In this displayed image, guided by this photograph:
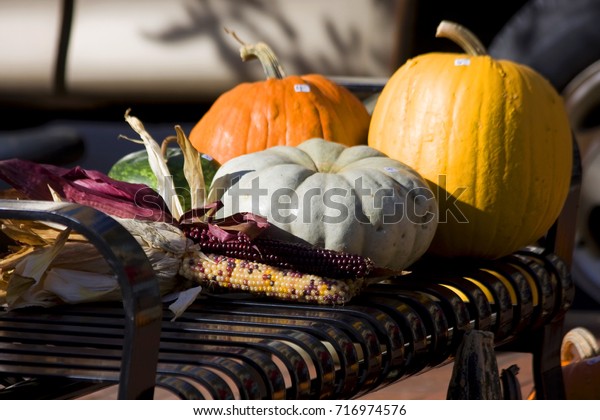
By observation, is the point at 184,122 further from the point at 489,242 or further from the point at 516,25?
the point at 489,242

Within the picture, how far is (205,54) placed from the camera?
4586mm

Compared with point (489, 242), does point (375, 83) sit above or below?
above

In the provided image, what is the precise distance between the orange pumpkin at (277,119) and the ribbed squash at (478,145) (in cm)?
24

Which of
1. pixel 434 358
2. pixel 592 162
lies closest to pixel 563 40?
pixel 592 162

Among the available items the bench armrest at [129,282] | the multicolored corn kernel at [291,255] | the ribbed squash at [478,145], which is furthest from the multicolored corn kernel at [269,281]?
the ribbed squash at [478,145]

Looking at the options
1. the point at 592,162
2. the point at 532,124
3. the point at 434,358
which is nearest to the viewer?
the point at 434,358

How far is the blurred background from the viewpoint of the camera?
4309 millimetres

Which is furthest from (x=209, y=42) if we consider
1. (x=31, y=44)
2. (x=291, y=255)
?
(x=291, y=255)

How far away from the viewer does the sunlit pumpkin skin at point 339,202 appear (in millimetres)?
2018

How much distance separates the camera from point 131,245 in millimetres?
1453

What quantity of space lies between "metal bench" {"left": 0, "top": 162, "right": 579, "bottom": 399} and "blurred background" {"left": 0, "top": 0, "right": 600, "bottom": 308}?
7.14 feet

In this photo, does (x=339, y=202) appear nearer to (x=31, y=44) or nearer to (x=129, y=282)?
(x=129, y=282)

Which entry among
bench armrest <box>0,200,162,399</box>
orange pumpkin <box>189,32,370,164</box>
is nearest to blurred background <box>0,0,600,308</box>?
orange pumpkin <box>189,32,370,164</box>

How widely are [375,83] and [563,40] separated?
145cm
